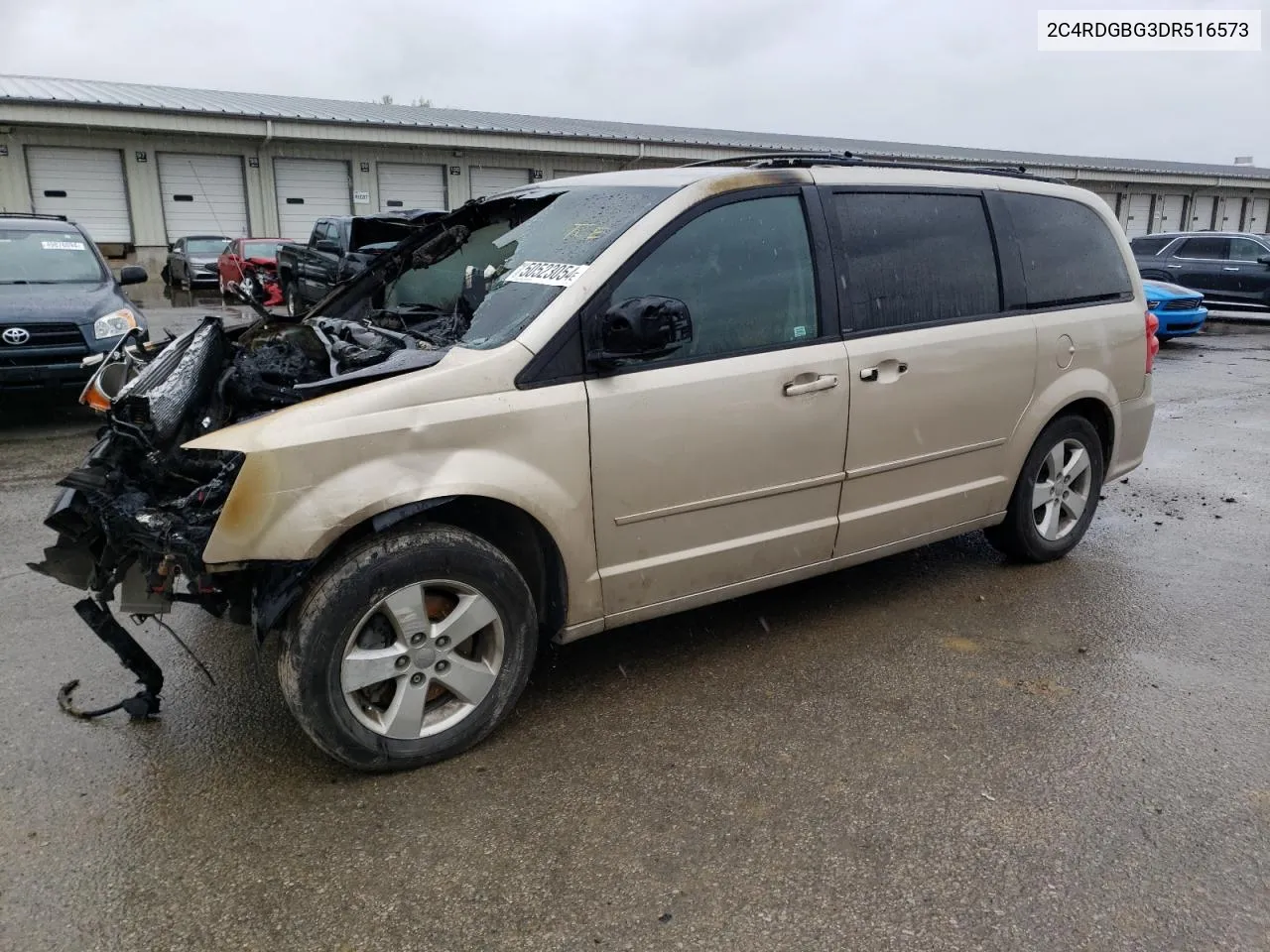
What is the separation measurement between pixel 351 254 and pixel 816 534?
3.06 meters

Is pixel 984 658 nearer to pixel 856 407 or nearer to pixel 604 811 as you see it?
pixel 856 407

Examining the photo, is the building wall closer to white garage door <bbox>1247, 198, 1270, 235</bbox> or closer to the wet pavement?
the wet pavement

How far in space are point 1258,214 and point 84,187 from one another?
48.0 metres

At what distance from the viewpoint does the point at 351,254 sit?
16.8 feet

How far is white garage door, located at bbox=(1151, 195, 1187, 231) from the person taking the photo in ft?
131

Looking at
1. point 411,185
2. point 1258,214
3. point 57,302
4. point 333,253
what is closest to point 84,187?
point 411,185

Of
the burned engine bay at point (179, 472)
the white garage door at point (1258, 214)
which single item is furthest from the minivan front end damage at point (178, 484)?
the white garage door at point (1258, 214)

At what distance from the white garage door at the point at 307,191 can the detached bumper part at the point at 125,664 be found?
24.7m

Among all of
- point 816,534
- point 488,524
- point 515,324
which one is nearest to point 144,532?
point 488,524

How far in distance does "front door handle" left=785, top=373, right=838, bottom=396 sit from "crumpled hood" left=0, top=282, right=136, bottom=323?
6548 mm

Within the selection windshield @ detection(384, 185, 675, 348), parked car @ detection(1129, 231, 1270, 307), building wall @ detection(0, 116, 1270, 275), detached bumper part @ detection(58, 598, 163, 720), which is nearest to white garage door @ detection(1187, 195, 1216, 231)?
building wall @ detection(0, 116, 1270, 275)

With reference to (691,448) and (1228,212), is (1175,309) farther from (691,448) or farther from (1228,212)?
(1228,212)

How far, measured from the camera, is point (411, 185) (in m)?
27.0

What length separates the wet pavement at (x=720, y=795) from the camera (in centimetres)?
232
